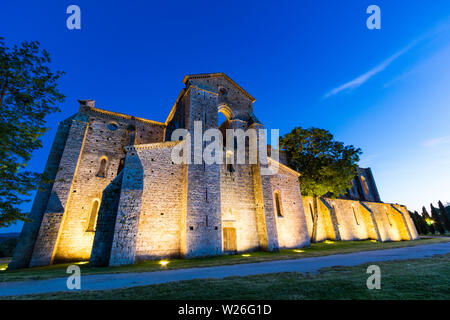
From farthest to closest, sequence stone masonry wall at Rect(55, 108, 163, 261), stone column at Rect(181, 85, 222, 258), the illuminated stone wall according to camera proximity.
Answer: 1. the illuminated stone wall
2. stone masonry wall at Rect(55, 108, 163, 261)
3. stone column at Rect(181, 85, 222, 258)

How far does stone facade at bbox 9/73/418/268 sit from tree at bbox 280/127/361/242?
2.01m

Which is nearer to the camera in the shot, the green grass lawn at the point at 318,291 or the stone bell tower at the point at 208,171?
the green grass lawn at the point at 318,291

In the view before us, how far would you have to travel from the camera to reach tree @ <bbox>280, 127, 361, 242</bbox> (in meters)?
17.9

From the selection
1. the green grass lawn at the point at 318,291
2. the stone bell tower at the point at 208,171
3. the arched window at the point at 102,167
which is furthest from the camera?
the arched window at the point at 102,167

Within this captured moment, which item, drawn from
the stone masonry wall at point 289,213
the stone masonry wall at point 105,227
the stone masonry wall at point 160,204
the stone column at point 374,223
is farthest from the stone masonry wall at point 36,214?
the stone column at point 374,223

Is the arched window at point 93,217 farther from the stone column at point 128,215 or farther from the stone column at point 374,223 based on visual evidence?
the stone column at point 374,223

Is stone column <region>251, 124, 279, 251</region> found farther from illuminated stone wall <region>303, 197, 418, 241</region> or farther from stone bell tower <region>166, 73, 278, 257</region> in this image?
illuminated stone wall <region>303, 197, 418, 241</region>

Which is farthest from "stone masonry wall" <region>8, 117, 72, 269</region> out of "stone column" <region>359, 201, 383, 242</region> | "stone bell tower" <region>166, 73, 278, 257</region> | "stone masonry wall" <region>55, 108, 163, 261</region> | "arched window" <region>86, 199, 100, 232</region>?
"stone column" <region>359, 201, 383, 242</region>

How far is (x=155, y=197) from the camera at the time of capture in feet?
39.8

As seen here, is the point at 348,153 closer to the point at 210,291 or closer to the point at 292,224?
the point at 292,224

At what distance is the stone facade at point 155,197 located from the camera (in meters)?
10.8

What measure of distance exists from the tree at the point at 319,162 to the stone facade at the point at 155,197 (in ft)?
6.59
